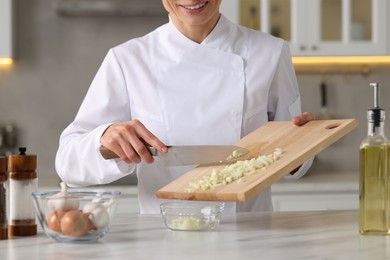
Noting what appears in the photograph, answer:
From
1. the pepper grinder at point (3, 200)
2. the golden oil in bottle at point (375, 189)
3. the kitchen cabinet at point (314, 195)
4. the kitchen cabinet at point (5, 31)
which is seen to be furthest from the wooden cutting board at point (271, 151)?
the kitchen cabinet at point (5, 31)

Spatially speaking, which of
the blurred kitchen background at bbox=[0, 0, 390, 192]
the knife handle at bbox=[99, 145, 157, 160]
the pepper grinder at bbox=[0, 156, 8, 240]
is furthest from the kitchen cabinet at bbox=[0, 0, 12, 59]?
the pepper grinder at bbox=[0, 156, 8, 240]

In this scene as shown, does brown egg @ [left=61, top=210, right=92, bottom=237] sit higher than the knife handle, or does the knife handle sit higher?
the knife handle

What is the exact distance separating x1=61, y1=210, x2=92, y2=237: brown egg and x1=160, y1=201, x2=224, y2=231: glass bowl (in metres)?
0.22

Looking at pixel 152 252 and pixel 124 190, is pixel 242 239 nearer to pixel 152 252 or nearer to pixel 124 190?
pixel 152 252

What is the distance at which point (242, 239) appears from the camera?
5.28ft

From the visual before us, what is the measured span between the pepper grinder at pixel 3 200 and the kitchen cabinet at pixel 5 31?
7.29 ft

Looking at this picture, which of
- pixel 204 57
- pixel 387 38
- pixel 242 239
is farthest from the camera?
pixel 387 38

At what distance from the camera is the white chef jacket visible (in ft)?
7.30

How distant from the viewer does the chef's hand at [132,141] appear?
1.84 meters

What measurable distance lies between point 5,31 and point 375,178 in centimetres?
259

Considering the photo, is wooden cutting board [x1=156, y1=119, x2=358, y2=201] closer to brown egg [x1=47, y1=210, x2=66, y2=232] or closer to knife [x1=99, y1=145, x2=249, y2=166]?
knife [x1=99, y1=145, x2=249, y2=166]

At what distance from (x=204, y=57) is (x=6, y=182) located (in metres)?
0.76

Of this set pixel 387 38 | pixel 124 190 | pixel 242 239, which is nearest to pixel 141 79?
pixel 242 239

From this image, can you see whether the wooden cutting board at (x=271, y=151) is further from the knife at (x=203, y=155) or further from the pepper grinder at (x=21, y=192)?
the pepper grinder at (x=21, y=192)
